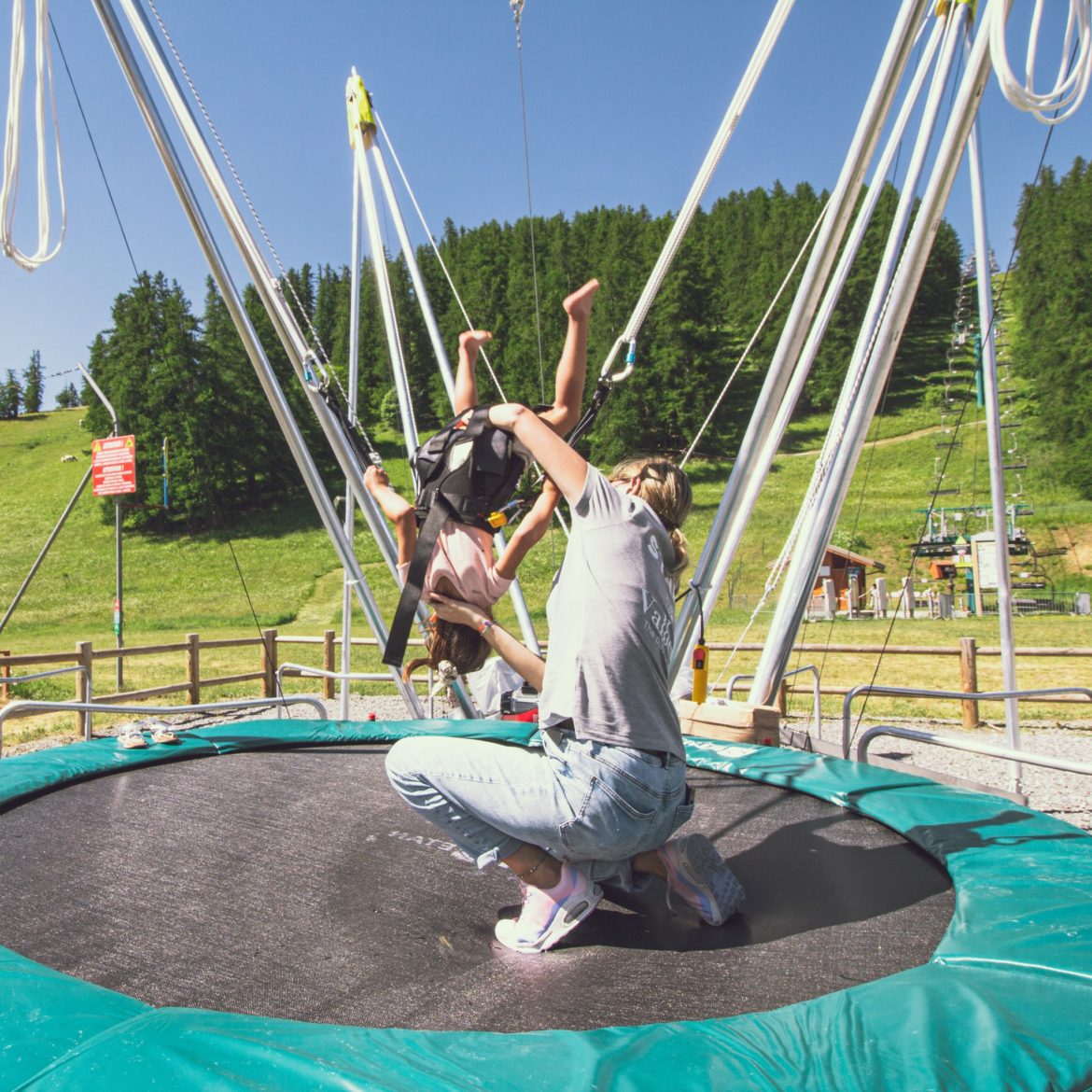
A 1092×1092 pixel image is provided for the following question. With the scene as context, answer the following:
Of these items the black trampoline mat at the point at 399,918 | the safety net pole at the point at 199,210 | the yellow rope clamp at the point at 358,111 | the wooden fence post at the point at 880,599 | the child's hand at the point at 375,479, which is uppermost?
the yellow rope clamp at the point at 358,111

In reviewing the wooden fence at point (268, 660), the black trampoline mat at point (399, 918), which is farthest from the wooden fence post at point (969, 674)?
the black trampoline mat at point (399, 918)

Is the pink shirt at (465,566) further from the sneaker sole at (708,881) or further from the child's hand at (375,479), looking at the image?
the sneaker sole at (708,881)

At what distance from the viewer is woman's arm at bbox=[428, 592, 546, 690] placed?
1.66m

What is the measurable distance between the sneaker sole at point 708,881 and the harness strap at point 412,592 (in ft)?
2.29

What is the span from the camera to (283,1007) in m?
1.17

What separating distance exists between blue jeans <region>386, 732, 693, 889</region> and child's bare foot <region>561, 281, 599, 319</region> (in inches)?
37.2

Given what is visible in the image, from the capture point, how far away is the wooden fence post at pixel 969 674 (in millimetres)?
6949

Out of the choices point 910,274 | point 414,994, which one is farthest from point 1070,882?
point 910,274

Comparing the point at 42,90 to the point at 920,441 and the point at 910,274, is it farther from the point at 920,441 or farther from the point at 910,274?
the point at 920,441

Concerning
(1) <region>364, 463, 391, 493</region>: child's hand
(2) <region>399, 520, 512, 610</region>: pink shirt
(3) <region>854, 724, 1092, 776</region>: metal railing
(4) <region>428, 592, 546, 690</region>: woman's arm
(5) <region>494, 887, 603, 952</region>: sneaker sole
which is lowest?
(5) <region>494, 887, 603, 952</region>: sneaker sole

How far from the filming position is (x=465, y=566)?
81.4 inches

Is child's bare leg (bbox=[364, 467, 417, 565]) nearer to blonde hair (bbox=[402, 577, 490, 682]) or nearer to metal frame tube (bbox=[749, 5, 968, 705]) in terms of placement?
blonde hair (bbox=[402, 577, 490, 682])

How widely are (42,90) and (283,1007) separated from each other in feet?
8.75

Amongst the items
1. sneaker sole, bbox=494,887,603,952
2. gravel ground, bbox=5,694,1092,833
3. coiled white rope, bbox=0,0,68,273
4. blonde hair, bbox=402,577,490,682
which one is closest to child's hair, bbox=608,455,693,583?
sneaker sole, bbox=494,887,603,952
